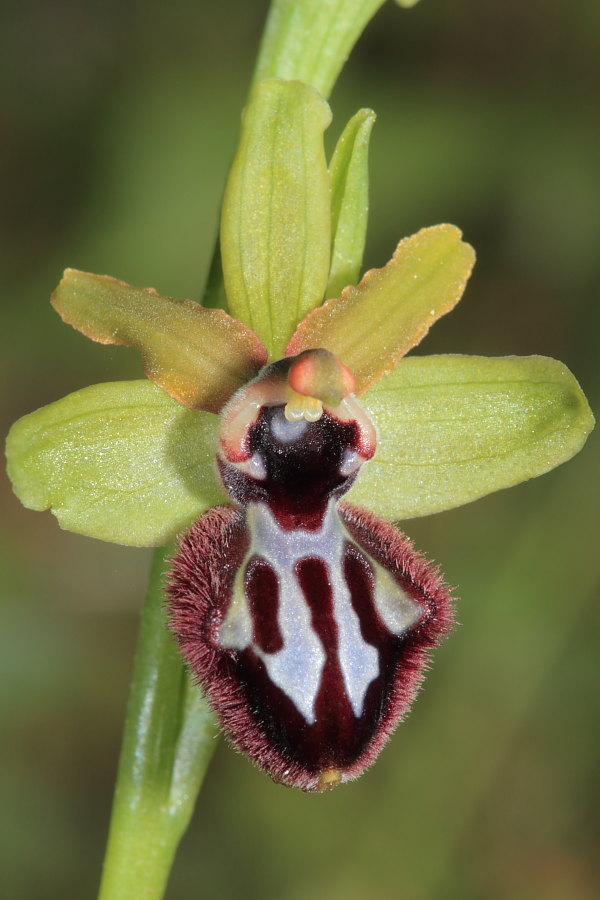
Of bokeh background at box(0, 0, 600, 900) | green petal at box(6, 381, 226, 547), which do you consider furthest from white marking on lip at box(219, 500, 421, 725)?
bokeh background at box(0, 0, 600, 900)

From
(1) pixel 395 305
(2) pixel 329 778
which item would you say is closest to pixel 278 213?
(1) pixel 395 305

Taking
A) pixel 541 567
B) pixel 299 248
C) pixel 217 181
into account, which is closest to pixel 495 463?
pixel 299 248

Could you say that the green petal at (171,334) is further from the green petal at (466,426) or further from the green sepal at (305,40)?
the green sepal at (305,40)

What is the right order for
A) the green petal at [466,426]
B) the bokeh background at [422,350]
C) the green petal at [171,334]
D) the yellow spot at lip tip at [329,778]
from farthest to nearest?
1. the bokeh background at [422,350]
2. the green petal at [466,426]
3. the green petal at [171,334]
4. the yellow spot at lip tip at [329,778]

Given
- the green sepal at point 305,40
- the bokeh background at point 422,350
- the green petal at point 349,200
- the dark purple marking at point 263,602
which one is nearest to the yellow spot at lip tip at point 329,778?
the dark purple marking at point 263,602

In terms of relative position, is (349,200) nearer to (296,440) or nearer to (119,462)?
(296,440)

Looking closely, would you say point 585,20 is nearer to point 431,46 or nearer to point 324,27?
point 431,46
